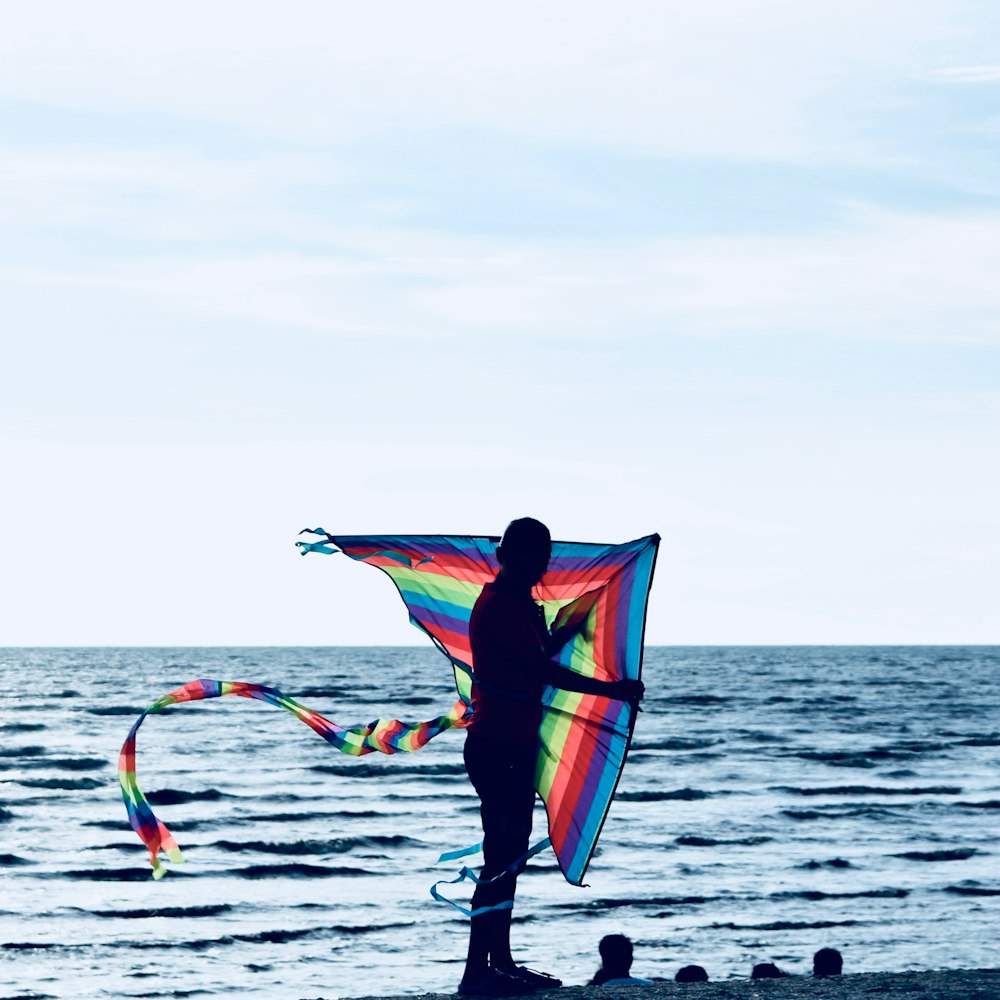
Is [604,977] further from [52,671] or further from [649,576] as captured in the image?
[52,671]

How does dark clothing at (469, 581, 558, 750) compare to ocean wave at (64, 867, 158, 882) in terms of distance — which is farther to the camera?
ocean wave at (64, 867, 158, 882)

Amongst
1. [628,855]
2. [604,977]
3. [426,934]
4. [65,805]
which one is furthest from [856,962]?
[65,805]

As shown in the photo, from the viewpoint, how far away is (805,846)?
2033 centimetres

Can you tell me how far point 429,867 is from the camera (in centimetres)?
1847

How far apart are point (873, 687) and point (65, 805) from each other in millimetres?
58443

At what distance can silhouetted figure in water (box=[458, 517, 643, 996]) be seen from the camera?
607 centimetres

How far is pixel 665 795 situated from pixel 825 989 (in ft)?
66.4

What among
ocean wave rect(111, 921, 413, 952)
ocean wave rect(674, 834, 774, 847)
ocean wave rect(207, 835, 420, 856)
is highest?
ocean wave rect(674, 834, 774, 847)

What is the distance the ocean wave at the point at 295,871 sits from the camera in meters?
18.0

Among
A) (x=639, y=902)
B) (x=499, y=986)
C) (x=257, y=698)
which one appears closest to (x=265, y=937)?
(x=639, y=902)

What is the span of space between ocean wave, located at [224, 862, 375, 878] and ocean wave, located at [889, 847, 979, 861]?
7029mm

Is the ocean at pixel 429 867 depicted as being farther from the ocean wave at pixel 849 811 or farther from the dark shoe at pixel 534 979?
the dark shoe at pixel 534 979

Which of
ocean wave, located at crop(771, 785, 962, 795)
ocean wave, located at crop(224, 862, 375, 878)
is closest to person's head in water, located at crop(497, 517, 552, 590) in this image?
ocean wave, located at crop(224, 862, 375, 878)

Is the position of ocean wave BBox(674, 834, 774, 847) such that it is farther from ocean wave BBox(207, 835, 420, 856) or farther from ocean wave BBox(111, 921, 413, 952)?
ocean wave BBox(111, 921, 413, 952)
